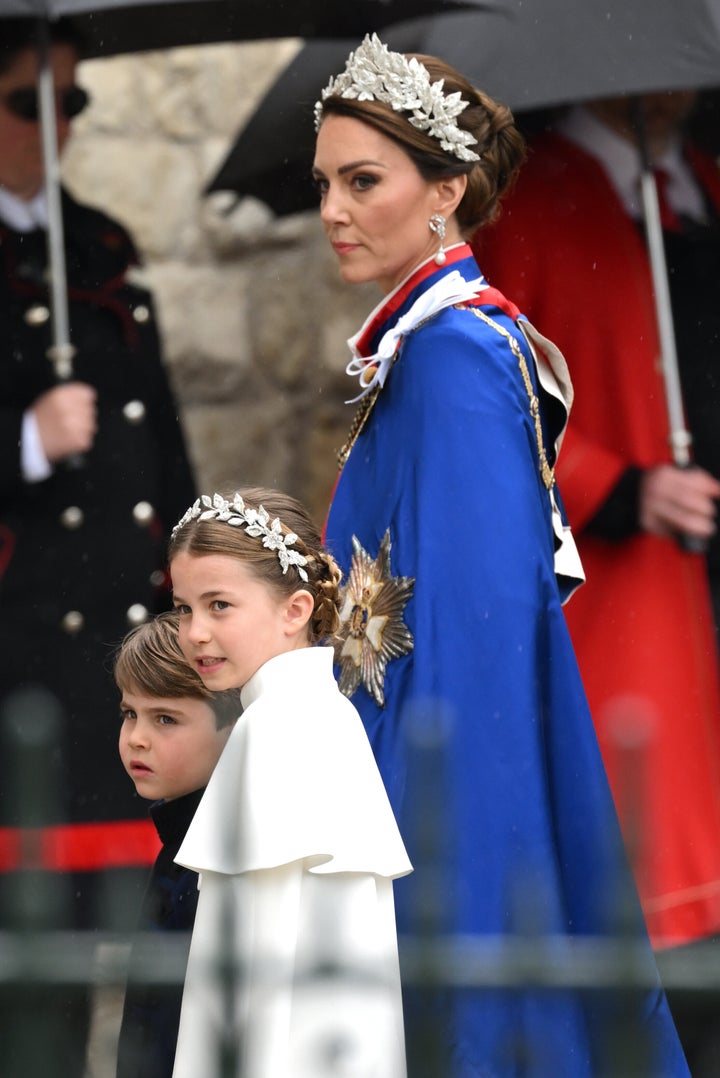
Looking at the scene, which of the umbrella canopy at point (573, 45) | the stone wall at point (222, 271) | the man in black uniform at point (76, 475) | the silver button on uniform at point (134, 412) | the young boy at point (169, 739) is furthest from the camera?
the stone wall at point (222, 271)

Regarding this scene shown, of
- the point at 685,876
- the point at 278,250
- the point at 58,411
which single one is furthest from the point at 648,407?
the point at 278,250

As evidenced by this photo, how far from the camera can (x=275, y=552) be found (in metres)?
2.66

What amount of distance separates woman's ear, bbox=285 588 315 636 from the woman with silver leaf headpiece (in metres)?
0.22

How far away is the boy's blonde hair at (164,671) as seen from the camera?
2816 millimetres

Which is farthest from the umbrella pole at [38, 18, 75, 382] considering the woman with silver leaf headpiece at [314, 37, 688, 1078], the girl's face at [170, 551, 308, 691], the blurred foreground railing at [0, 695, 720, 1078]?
the blurred foreground railing at [0, 695, 720, 1078]

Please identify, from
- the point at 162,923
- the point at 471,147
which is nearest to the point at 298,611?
the point at 162,923

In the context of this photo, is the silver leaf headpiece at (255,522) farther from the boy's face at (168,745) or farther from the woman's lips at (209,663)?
the boy's face at (168,745)

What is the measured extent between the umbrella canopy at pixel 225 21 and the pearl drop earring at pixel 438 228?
122cm

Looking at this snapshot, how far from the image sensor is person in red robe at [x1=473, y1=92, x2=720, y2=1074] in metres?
4.00

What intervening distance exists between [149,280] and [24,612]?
153cm

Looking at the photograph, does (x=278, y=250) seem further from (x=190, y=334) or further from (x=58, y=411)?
(x=58, y=411)

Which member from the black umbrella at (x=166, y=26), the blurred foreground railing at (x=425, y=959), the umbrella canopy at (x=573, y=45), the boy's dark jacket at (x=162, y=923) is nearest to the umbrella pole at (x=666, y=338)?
the umbrella canopy at (x=573, y=45)

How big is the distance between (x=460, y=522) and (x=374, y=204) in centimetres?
51

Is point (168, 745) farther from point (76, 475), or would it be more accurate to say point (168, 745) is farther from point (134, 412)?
point (134, 412)
